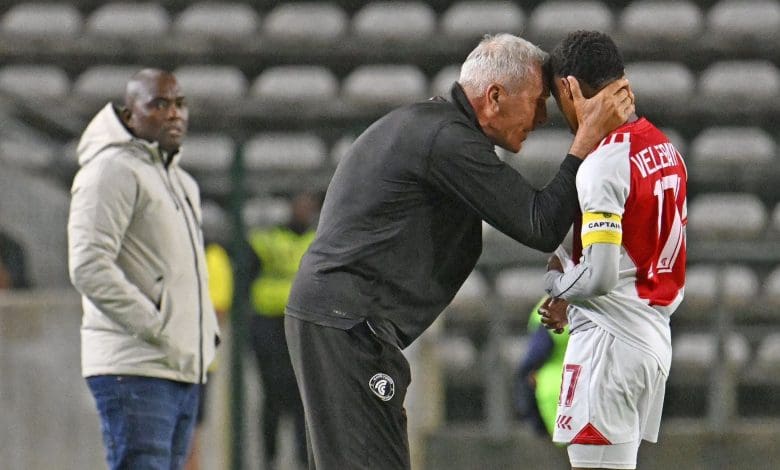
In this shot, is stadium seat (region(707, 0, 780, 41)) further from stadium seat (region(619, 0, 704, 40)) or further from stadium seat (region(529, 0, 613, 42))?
stadium seat (region(529, 0, 613, 42))

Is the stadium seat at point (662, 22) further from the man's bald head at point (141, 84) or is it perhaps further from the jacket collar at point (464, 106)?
the jacket collar at point (464, 106)

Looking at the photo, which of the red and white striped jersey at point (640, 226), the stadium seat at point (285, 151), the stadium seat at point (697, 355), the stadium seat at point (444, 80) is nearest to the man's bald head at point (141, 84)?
the red and white striped jersey at point (640, 226)

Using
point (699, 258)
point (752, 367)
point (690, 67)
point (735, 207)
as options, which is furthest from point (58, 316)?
point (690, 67)

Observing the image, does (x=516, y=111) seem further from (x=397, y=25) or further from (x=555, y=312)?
(x=397, y=25)

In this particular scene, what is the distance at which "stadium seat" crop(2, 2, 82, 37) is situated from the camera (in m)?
11.2

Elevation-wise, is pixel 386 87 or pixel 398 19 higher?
pixel 398 19

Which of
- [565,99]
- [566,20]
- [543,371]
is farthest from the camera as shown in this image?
[566,20]

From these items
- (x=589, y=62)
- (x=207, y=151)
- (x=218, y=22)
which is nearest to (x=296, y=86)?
(x=207, y=151)

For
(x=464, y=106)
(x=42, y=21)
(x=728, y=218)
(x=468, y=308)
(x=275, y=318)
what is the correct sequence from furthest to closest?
1. (x=42, y=21)
2. (x=728, y=218)
3. (x=468, y=308)
4. (x=275, y=318)
5. (x=464, y=106)

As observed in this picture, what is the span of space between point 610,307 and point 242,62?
8.19 metres

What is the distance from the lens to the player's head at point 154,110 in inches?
178

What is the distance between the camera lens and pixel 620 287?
3379mm

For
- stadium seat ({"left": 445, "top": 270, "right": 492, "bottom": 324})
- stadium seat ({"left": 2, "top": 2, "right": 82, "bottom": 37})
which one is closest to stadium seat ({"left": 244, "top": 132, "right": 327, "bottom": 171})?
stadium seat ({"left": 445, "top": 270, "right": 492, "bottom": 324})

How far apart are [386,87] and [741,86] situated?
8.65 feet
